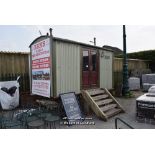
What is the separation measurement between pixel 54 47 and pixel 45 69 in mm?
797

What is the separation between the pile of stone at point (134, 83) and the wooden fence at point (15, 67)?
6.15 meters

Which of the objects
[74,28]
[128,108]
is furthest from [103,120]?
[74,28]

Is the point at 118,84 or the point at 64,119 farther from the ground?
the point at 118,84

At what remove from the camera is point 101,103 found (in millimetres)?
6375

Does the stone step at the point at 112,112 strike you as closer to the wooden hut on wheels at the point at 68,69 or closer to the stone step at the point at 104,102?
the wooden hut on wheels at the point at 68,69

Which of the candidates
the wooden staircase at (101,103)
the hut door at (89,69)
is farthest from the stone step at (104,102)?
the hut door at (89,69)

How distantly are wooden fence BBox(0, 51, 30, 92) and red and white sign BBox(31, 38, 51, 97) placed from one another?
803 millimetres

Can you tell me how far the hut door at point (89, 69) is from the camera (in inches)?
274

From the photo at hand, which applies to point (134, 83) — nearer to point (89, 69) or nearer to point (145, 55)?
point (145, 55)

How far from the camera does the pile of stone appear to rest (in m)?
11.2

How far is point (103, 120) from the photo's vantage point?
18.3 feet

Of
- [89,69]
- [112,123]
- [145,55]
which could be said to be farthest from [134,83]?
[112,123]

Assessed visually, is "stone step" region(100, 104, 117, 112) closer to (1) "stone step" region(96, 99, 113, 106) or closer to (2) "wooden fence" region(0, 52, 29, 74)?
(1) "stone step" region(96, 99, 113, 106)

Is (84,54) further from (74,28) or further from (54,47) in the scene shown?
(74,28)
